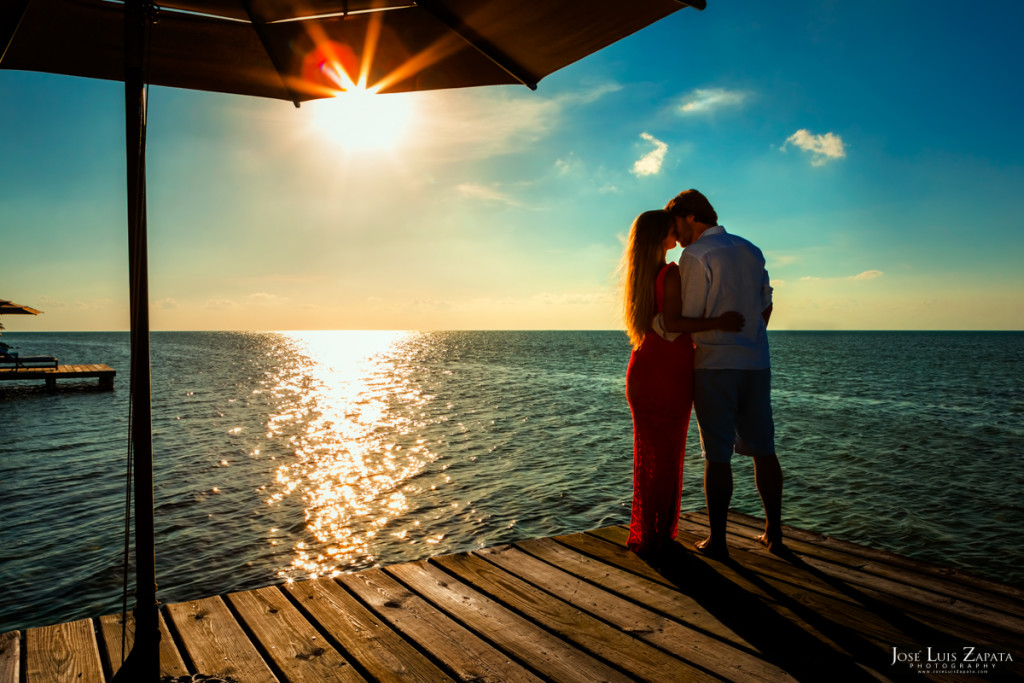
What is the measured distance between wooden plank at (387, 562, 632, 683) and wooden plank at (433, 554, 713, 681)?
70 millimetres

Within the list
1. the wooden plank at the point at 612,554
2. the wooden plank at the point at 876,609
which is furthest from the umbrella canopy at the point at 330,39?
the wooden plank at the point at 876,609

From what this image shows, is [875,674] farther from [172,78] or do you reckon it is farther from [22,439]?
[22,439]

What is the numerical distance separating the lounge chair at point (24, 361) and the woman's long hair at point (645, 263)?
103 feet

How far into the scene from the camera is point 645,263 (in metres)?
3.88

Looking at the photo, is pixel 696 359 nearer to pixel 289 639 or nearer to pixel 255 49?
pixel 289 639

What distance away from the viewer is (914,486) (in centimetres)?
1270

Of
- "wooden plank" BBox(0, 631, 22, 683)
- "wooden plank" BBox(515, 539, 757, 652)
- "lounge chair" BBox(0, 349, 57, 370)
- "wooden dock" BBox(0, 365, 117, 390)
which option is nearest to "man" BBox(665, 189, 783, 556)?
"wooden plank" BBox(515, 539, 757, 652)

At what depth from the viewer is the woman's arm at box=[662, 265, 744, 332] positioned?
3.70 m

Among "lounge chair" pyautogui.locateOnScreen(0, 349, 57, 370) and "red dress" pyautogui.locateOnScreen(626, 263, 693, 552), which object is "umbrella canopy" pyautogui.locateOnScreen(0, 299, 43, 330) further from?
"red dress" pyautogui.locateOnScreen(626, 263, 693, 552)

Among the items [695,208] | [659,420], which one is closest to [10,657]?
[659,420]

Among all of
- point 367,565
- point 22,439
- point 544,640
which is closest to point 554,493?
point 367,565

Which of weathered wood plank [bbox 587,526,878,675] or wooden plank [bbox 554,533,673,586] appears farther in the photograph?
wooden plank [bbox 554,533,673,586]

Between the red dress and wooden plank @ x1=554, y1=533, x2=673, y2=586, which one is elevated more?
the red dress

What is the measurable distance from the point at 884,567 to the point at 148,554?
4.16 metres
